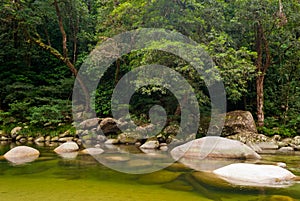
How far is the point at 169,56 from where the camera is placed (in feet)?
32.6

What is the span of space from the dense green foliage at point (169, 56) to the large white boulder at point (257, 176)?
474cm

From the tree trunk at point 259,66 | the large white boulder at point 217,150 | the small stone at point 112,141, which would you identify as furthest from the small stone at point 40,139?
the tree trunk at point 259,66

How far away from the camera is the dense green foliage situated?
34.9 ft

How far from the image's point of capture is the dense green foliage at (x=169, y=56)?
1064 cm

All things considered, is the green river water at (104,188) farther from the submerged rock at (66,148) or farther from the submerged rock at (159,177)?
the submerged rock at (66,148)

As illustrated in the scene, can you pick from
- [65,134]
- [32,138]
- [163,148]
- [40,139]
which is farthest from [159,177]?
[32,138]

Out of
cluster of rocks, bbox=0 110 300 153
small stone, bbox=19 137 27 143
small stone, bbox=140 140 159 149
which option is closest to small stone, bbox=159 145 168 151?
cluster of rocks, bbox=0 110 300 153

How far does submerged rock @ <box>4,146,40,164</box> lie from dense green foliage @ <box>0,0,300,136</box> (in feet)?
13.3

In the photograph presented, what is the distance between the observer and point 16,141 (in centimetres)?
1206

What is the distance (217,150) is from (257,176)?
256 cm

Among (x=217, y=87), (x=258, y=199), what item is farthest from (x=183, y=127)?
(x=258, y=199)

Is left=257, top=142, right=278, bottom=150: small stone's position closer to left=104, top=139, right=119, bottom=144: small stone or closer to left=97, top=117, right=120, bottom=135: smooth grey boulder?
left=104, top=139, right=119, bottom=144: small stone

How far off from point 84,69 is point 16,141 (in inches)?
185

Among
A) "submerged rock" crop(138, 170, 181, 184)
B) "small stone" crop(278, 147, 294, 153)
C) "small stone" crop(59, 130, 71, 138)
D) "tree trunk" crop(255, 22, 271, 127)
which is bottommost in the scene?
"small stone" crop(278, 147, 294, 153)
